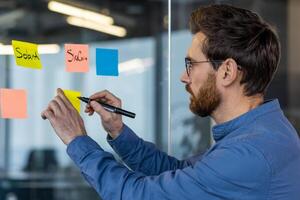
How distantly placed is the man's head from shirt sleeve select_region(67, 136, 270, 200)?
155mm

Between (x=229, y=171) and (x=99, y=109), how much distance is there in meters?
0.36

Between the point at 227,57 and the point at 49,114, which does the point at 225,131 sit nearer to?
the point at 227,57

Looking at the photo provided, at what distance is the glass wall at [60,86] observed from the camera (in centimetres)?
467

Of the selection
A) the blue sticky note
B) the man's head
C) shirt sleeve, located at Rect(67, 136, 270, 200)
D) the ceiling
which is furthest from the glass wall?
shirt sleeve, located at Rect(67, 136, 270, 200)

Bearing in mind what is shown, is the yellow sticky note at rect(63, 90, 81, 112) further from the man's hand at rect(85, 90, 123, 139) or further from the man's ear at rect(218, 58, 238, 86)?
the man's ear at rect(218, 58, 238, 86)

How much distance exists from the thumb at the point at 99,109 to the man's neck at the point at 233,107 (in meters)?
0.25

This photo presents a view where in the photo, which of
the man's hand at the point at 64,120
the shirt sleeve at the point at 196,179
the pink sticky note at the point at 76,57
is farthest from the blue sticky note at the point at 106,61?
the shirt sleeve at the point at 196,179

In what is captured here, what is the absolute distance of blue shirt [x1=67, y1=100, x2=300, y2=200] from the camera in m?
1.13

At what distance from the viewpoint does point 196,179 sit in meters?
1.14

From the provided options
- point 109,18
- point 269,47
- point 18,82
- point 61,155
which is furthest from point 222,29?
point 61,155

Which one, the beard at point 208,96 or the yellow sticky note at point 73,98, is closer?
the beard at point 208,96

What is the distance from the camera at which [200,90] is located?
1263 mm

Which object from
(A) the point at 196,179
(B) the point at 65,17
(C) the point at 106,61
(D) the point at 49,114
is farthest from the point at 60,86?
(A) the point at 196,179

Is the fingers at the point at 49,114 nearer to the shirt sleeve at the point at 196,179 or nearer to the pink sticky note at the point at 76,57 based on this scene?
the shirt sleeve at the point at 196,179
